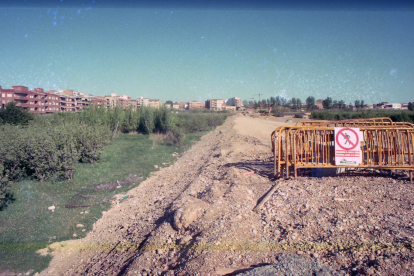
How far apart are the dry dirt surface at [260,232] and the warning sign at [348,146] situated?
0.47 meters

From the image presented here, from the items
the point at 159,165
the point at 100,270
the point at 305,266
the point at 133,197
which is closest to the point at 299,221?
the point at 305,266

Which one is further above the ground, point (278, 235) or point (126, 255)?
point (278, 235)

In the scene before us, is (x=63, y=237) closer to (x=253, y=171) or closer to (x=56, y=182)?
(x=56, y=182)

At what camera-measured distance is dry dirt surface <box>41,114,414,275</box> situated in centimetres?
406

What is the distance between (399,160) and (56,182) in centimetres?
1242

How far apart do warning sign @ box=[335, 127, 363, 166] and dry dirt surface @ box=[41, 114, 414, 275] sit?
1.54ft

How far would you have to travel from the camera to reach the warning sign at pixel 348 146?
714cm

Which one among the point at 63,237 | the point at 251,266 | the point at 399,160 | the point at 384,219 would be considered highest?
the point at 399,160

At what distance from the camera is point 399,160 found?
739cm

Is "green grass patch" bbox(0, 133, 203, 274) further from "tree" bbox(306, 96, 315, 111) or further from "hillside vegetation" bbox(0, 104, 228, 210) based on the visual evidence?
"tree" bbox(306, 96, 315, 111)

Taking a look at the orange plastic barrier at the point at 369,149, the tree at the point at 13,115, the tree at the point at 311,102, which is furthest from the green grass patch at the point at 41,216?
the tree at the point at 311,102

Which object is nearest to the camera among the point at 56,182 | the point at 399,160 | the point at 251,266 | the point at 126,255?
the point at 251,266

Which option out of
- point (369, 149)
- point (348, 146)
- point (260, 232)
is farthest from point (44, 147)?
point (369, 149)

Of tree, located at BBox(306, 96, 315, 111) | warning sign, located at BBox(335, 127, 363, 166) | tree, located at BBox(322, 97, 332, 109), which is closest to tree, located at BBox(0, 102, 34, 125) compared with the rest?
warning sign, located at BBox(335, 127, 363, 166)
